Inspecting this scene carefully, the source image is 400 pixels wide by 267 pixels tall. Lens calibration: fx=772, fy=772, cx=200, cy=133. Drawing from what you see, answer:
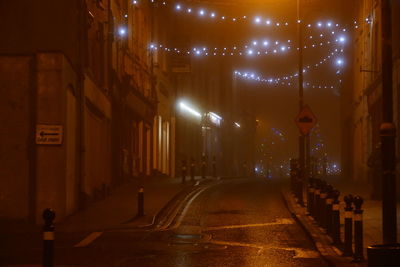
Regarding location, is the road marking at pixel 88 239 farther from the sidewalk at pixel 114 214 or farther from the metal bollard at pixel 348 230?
the metal bollard at pixel 348 230

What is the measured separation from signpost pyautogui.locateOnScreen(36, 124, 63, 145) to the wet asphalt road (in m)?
2.91

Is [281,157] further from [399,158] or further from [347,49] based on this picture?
[399,158]

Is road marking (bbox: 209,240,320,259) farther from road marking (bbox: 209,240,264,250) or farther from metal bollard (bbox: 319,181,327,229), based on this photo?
metal bollard (bbox: 319,181,327,229)

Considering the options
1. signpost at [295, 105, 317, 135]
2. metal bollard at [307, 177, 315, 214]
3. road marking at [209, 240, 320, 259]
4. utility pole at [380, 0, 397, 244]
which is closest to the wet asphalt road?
road marking at [209, 240, 320, 259]

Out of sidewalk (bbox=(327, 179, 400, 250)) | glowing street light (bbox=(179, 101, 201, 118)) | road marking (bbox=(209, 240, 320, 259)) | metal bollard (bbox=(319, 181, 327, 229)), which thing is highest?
glowing street light (bbox=(179, 101, 201, 118))

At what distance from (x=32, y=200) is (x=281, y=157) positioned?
73.6 metres

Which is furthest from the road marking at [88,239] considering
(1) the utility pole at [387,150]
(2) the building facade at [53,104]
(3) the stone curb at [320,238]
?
(1) the utility pole at [387,150]

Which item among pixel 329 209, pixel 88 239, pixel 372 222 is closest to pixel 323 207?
pixel 329 209

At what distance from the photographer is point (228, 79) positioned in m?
58.6

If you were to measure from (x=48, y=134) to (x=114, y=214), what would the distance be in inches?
113

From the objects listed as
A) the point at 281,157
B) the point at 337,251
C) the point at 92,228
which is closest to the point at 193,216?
the point at 92,228

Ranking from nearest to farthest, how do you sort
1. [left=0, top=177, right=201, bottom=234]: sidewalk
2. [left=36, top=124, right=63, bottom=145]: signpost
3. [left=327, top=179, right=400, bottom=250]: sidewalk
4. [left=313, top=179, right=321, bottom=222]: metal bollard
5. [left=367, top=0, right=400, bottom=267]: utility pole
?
[left=367, top=0, right=400, bottom=267]: utility pole
[left=327, top=179, right=400, bottom=250]: sidewalk
[left=313, top=179, right=321, bottom=222]: metal bollard
[left=0, top=177, right=201, bottom=234]: sidewalk
[left=36, top=124, right=63, bottom=145]: signpost

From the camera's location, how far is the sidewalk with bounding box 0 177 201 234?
17375 millimetres

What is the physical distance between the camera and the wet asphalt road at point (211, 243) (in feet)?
41.6
